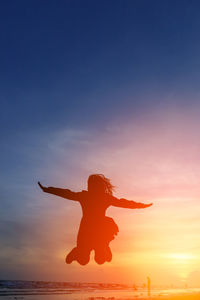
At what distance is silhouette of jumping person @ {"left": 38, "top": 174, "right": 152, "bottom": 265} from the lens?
794 centimetres

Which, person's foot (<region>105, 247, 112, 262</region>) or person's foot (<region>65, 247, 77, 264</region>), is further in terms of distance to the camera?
person's foot (<region>105, 247, 112, 262</region>)

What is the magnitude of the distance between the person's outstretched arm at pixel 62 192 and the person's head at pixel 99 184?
15.4 inches

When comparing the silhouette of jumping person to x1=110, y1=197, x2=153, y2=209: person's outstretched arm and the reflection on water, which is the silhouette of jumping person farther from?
the reflection on water

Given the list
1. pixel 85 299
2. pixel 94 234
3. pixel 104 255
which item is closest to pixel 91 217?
pixel 94 234

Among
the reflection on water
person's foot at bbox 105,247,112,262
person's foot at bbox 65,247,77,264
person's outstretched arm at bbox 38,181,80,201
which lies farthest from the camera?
the reflection on water

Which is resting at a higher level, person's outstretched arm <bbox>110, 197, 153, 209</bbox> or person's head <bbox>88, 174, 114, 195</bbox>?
person's head <bbox>88, 174, 114, 195</bbox>

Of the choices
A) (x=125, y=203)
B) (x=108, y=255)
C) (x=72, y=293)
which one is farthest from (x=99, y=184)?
(x=72, y=293)

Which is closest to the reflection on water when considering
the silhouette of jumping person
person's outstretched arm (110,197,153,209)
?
person's outstretched arm (110,197,153,209)

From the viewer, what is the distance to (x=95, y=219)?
8.10 m

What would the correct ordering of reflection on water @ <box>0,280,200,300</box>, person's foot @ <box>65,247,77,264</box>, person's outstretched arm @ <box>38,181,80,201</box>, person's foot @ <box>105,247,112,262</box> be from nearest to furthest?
person's foot @ <box>65,247,77,264</box>, person's foot @ <box>105,247,112,262</box>, person's outstretched arm @ <box>38,181,80,201</box>, reflection on water @ <box>0,280,200,300</box>

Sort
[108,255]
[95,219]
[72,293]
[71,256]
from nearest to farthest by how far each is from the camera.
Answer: [71,256], [108,255], [95,219], [72,293]

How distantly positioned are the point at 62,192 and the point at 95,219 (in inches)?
40.3

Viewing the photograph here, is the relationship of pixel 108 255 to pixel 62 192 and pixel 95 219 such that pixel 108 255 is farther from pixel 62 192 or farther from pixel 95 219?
pixel 62 192

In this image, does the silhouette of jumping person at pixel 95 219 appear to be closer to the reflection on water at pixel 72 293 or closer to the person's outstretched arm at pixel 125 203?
the person's outstretched arm at pixel 125 203
